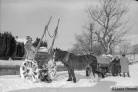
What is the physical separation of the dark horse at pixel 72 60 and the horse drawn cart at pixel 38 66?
0.38 metres

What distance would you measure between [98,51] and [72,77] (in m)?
17.6

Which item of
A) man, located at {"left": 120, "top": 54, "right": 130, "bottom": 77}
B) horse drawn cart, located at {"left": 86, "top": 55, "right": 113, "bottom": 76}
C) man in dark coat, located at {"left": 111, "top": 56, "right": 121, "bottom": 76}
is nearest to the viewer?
man, located at {"left": 120, "top": 54, "right": 130, "bottom": 77}

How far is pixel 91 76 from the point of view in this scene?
13688mm

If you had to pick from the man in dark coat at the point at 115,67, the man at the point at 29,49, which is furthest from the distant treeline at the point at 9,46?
the man at the point at 29,49

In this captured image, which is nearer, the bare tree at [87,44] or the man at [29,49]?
the man at [29,49]

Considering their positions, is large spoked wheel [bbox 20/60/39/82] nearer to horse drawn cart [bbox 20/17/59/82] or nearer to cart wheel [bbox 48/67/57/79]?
horse drawn cart [bbox 20/17/59/82]

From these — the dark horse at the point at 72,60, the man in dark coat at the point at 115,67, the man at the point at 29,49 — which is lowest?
the man in dark coat at the point at 115,67

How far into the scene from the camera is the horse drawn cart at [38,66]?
39.3 feet

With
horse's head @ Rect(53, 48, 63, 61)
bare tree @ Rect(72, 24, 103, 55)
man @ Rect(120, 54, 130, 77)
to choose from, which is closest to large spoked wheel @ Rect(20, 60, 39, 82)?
horse's head @ Rect(53, 48, 63, 61)

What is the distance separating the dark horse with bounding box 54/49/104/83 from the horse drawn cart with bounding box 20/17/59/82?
383mm

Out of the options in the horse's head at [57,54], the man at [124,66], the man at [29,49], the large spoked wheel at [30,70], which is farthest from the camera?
the man at [124,66]

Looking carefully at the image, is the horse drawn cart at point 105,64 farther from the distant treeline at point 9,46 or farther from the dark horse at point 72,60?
the distant treeline at point 9,46

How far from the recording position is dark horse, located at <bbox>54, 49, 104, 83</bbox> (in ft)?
40.3

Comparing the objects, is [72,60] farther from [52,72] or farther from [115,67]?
[115,67]
